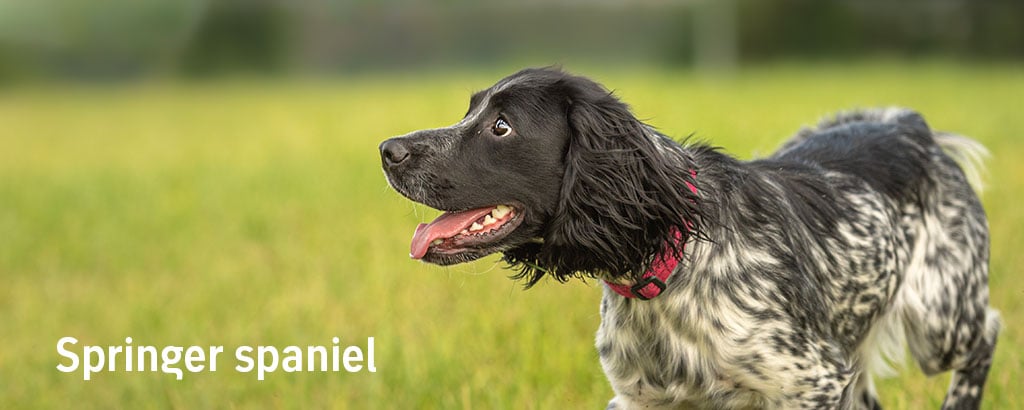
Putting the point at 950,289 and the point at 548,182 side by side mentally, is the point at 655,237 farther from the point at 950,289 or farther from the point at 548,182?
the point at 950,289

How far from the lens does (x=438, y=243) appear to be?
3.60m

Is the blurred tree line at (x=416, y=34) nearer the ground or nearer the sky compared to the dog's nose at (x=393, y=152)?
nearer the sky

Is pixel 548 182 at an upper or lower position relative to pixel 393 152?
lower

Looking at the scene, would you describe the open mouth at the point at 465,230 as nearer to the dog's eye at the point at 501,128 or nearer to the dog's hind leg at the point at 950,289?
the dog's eye at the point at 501,128

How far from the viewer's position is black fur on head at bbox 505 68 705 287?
3656 mm

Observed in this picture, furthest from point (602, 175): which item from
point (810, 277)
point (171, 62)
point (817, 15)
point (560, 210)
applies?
point (171, 62)

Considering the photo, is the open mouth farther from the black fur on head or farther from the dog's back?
the dog's back

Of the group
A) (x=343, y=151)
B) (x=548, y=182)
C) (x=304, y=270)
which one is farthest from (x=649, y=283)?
(x=343, y=151)

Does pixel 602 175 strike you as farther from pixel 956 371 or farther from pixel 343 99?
pixel 343 99

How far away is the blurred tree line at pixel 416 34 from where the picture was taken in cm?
3381

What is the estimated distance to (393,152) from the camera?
361 cm

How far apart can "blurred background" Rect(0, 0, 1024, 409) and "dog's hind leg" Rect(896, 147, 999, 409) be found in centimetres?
22

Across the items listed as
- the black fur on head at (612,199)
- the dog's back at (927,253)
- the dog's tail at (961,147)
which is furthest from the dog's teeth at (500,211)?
the dog's tail at (961,147)

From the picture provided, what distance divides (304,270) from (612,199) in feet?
16.4
